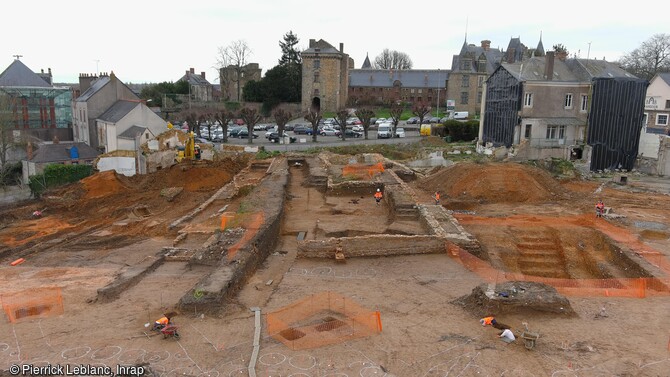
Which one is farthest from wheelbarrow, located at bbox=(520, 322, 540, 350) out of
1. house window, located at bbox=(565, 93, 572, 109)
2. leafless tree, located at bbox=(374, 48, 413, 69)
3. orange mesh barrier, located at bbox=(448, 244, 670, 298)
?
leafless tree, located at bbox=(374, 48, 413, 69)

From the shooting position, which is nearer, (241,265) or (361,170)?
(241,265)

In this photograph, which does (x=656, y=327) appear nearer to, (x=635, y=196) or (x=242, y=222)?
(x=242, y=222)

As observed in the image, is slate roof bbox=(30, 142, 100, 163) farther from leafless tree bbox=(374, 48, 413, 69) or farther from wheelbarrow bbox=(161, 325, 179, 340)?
leafless tree bbox=(374, 48, 413, 69)

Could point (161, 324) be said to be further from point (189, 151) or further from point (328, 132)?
point (328, 132)

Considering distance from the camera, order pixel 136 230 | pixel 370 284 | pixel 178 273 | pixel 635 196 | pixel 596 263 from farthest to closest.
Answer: pixel 635 196
pixel 136 230
pixel 596 263
pixel 178 273
pixel 370 284

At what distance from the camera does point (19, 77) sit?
40.3 meters

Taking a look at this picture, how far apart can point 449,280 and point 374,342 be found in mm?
4790

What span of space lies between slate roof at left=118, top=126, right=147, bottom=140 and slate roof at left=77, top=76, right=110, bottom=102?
604 centimetres

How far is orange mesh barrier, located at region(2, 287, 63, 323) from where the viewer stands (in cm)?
1039

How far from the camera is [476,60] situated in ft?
196

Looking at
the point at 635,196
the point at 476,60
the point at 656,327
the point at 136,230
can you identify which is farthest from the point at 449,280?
the point at 476,60

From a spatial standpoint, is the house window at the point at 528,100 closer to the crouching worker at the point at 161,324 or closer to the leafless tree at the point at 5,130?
the crouching worker at the point at 161,324

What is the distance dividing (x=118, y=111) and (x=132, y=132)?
3.67m

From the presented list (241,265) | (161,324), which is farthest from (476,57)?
(161,324)
